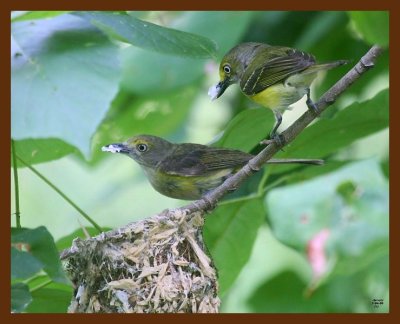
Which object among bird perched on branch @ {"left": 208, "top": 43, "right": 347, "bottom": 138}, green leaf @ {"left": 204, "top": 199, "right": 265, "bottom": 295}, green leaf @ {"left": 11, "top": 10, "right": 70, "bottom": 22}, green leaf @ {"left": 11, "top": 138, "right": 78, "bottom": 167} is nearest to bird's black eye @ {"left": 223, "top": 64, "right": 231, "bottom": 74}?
bird perched on branch @ {"left": 208, "top": 43, "right": 347, "bottom": 138}

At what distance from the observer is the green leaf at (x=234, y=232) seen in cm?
300

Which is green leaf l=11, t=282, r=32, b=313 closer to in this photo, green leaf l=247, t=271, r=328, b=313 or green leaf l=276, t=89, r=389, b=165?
green leaf l=276, t=89, r=389, b=165

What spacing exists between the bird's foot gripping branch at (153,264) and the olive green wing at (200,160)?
1.16 feet

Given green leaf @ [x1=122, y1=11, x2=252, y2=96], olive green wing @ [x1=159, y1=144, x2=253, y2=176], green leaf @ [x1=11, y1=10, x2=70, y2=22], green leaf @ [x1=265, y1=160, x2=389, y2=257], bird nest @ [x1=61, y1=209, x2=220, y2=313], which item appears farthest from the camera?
green leaf @ [x1=122, y1=11, x2=252, y2=96]

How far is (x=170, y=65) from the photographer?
371 cm

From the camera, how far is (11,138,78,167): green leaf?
2707 millimetres

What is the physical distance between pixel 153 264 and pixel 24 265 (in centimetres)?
90

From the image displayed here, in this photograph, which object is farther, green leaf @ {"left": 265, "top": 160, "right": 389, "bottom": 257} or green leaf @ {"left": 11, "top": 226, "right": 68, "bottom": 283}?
green leaf @ {"left": 265, "top": 160, "right": 389, "bottom": 257}

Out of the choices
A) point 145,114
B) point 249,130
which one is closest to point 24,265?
point 249,130

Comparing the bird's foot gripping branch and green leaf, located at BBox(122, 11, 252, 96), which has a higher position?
green leaf, located at BBox(122, 11, 252, 96)

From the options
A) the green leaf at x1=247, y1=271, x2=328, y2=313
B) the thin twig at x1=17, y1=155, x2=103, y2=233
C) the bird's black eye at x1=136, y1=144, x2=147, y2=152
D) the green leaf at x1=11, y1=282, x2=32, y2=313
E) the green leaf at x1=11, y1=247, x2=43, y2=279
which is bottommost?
the green leaf at x1=247, y1=271, x2=328, y2=313

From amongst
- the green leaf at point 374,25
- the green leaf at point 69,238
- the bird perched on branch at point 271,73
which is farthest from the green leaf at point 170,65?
the green leaf at point 69,238

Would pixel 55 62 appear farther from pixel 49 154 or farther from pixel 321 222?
pixel 321 222

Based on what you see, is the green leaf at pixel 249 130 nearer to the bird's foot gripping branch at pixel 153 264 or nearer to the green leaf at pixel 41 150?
the bird's foot gripping branch at pixel 153 264
